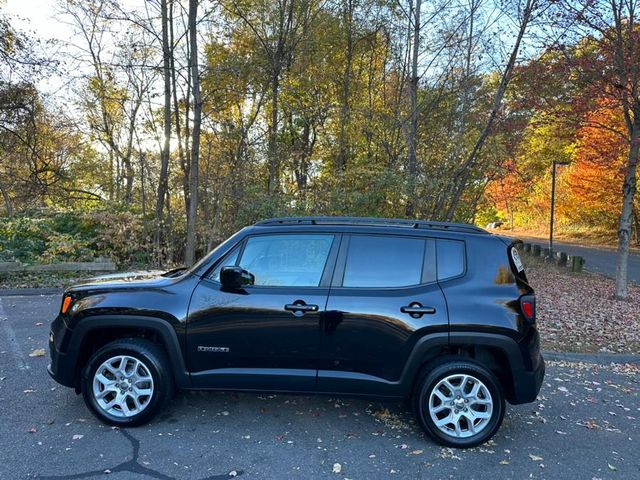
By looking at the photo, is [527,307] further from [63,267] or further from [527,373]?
Answer: [63,267]

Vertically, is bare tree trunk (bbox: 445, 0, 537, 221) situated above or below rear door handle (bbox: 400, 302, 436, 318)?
above

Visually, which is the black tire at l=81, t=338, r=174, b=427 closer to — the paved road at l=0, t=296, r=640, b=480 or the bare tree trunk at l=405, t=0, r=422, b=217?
the paved road at l=0, t=296, r=640, b=480

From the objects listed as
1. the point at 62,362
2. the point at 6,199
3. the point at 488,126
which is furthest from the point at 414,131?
the point at 6,199

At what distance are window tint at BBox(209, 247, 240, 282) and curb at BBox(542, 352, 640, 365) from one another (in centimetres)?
399

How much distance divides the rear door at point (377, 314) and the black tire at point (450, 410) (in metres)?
0.24

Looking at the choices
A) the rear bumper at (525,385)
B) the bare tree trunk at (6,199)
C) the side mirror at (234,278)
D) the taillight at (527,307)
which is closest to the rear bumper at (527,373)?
the rear bumper at (525,385)

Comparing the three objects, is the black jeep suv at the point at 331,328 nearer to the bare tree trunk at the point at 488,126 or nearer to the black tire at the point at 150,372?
the black tire at the point at 150,372

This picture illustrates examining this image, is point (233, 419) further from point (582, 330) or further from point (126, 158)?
point (126, 158)

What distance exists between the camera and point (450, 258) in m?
3.40

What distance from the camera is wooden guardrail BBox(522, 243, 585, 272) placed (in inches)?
543

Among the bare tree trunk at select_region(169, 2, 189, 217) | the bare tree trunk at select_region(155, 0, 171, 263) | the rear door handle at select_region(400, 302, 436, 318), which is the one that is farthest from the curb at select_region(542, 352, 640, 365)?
the bare tree trunk at select_region(155, 0, 171, 263)

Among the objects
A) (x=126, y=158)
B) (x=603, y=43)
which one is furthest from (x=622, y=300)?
(x=126, y=158)

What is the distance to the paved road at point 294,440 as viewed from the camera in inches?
114

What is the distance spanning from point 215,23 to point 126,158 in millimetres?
4112
